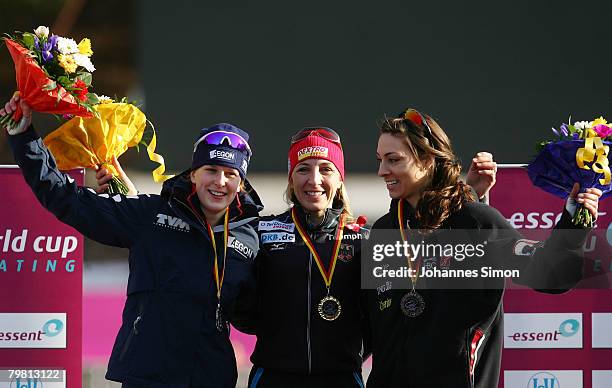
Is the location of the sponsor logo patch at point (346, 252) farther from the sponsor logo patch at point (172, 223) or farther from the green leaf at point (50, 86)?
the green leaf at point (50, 86)

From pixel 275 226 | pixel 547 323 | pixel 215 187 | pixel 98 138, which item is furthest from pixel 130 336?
pixel 547 323

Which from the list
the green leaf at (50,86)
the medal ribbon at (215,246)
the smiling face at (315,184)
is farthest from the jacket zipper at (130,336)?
the green leaf at (50,86)

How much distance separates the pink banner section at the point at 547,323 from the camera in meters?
4.86

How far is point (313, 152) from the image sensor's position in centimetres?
427

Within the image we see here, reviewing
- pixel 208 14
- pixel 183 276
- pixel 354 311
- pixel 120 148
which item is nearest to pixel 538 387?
pixel 354 311

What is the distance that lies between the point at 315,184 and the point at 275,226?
278 mm

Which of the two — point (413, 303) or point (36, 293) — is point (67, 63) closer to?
point (36, 293)

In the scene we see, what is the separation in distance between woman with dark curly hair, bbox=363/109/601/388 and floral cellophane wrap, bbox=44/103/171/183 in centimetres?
124

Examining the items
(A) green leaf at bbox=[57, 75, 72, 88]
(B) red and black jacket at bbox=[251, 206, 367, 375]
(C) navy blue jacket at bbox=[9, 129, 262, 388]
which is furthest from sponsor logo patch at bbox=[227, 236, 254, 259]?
(A) green leaf at bbox=[57, 75, 72, 88]

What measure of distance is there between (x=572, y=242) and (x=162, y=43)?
6237mm

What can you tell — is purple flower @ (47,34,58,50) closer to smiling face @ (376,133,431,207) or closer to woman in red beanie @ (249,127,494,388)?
woman in red beanie @ (249,127,494,388)

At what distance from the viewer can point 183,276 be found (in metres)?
3.95

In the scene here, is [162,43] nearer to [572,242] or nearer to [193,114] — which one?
[193,114]

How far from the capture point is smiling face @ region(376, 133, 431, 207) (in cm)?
383
